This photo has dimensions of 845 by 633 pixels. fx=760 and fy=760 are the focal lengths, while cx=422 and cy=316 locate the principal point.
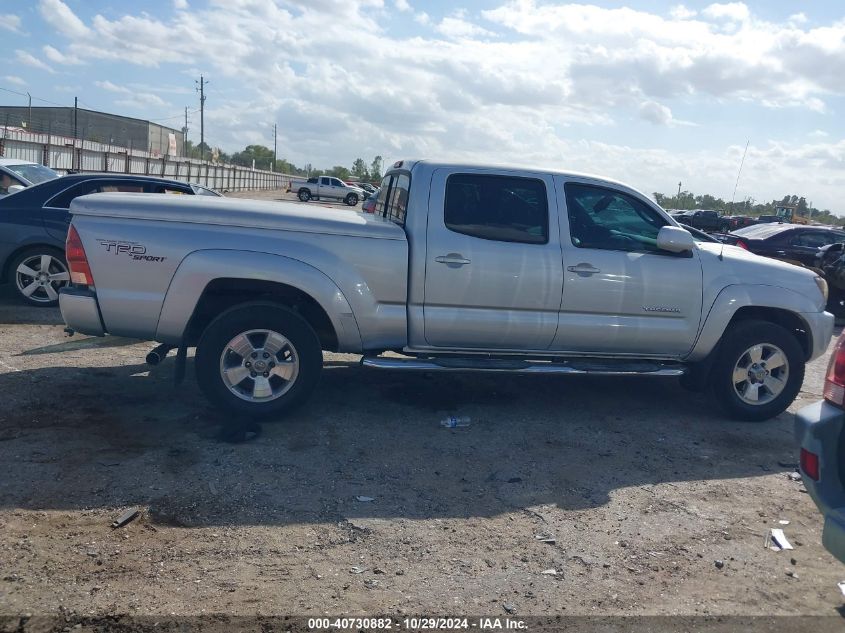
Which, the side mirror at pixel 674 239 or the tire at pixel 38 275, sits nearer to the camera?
the side mirror at pixel 674 239

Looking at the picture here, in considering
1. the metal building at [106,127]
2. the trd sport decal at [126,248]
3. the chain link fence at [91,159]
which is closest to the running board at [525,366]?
the trd sport decal at [126,248]

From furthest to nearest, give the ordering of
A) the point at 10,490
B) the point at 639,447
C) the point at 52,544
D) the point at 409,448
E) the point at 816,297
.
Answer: the point at 816,297
the point at 639,447
the point at 409,448
the point at 10,490
the point at 52,544

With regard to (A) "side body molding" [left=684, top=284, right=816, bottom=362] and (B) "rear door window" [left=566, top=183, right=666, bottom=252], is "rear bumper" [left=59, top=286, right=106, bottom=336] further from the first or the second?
(A) "side body molding" [left=684, top=284, right=816, bottom=362]

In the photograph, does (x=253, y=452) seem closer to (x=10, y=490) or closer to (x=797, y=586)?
(x=10, y=490)

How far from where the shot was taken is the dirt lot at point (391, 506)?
3.57 m

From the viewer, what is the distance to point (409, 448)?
5402 mm

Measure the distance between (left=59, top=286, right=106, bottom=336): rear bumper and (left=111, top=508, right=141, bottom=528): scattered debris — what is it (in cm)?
174

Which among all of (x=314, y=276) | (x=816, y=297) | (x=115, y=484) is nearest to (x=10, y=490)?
(x=115, y=484)

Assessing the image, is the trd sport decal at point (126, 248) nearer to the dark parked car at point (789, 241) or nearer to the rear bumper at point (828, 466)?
the rear bumper at point (828, 466)

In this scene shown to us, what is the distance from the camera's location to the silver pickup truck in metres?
5.37

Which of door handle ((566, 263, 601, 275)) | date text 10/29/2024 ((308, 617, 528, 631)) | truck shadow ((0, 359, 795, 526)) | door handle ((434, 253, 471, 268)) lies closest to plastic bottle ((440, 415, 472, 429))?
truck shadow ((0, 359, 795, 526))

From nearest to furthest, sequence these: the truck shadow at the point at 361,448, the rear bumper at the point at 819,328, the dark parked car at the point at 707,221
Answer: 1. the truck shadow at the point at 361,448
2. the rear bumper at the point at 819,328
3. the dark parked car at the point at 707,221

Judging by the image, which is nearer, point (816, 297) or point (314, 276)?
point (314, 276)

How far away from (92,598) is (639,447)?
12.9 feet
